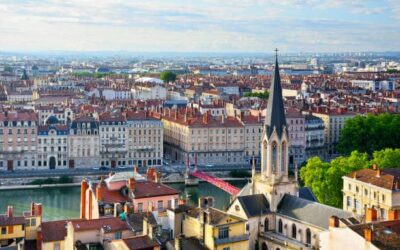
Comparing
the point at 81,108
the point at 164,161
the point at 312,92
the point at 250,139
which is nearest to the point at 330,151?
the point at 250,139

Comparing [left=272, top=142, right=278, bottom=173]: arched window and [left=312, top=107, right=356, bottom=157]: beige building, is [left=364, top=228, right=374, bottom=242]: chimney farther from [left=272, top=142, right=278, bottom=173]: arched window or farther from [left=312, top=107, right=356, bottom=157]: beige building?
[left=312, top=107, right=356, bottom=157]: beige building

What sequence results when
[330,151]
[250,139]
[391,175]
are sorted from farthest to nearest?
[330,151], [250,139], [391,175]

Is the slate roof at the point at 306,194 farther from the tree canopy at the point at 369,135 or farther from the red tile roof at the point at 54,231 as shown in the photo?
the tree canopy at the point at 369,135

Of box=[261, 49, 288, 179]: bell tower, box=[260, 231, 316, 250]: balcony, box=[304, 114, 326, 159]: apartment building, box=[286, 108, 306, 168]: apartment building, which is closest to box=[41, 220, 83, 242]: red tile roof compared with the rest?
box=[260, 231, 316, 250]: balcony

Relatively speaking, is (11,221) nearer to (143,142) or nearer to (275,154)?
(275,154)

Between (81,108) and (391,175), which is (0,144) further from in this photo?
(391,175)

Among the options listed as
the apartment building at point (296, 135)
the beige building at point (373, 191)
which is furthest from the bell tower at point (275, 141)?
the apartment building at point (296, 135)

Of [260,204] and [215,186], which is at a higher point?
[260,204]
